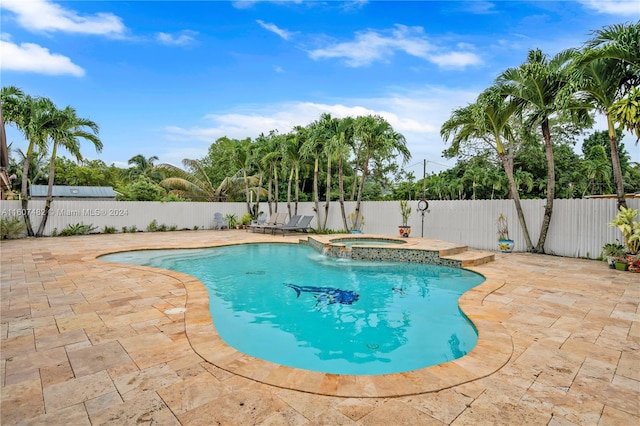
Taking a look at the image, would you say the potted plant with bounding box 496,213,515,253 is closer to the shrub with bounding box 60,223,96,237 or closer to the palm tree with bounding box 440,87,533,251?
the palm tree with bounding box 440,87,533,251

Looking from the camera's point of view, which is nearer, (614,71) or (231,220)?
(614,71)

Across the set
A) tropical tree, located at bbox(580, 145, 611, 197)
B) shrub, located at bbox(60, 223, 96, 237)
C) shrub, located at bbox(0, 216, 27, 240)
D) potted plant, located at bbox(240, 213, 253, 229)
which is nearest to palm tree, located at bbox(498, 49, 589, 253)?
potted plant, located at bbox(240, 213, 253, 229)

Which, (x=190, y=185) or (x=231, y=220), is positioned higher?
(x=190, y=185)

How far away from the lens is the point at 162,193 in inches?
944

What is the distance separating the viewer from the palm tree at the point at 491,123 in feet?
30.4

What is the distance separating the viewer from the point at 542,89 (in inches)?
334

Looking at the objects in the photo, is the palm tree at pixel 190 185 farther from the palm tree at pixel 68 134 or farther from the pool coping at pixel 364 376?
the pool coping at pixel 364 376

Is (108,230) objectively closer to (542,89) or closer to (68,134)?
(68,134)

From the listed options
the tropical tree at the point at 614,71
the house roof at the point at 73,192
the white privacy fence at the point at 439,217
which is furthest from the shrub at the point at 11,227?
the tropical tree at the point at 614,71

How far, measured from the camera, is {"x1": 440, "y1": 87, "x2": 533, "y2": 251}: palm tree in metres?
9.27

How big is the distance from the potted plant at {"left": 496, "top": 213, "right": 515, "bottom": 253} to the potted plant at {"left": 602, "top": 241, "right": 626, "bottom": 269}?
2316 mm

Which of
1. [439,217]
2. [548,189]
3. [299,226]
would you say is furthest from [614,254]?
[299,226]

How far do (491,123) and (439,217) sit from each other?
3.64 m

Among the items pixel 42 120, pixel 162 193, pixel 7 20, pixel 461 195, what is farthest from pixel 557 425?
pixel 461 195
